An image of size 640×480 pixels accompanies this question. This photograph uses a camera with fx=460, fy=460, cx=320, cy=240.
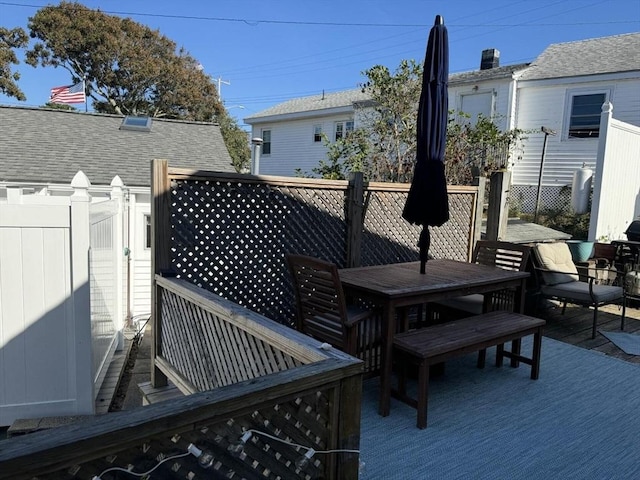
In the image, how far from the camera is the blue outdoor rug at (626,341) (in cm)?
468

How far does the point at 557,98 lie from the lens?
513 inches

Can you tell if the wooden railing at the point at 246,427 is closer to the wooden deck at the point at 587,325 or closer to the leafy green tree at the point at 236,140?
the wooden deck at the point at 587,325

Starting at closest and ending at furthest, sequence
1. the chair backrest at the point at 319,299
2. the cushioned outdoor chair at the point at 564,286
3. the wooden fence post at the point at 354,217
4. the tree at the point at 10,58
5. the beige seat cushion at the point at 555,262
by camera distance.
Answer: the chair backrest at the point at 319,299, the wooden fence post at the point at 354,217, the cushioned outdoor chair at the point at 564,286, the beige seat cushion at the point at 555,262, the tree at the point at 10,58

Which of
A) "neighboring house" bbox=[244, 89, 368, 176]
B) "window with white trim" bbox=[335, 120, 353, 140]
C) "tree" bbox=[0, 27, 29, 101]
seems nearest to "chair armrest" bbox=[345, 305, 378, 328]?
"neighboring house" bbox=[244, 89, 368, 176]

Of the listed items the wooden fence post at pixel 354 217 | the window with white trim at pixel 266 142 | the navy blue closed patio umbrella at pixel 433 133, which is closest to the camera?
the navy blue closed patio umbrella at pixel 433 133

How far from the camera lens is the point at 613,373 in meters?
4.04

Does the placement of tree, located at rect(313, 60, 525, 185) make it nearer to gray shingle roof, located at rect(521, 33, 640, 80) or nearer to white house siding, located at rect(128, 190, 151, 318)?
white house siding, located at rect(128, 190, 151, 318)

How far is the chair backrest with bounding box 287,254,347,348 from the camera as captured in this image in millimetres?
3133

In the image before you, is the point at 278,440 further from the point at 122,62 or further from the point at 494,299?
the point at 122,62

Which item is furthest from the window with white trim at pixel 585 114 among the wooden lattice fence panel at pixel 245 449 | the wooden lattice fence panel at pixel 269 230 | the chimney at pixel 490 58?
the wooden lattice fence panel at pixel 245 449

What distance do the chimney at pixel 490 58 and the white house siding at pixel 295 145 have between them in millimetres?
4829

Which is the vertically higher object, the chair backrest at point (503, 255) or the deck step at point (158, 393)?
the chair backrest at point (503, 255)

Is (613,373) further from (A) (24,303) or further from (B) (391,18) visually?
(B) (391,18)

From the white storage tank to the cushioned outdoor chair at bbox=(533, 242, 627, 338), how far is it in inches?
289
